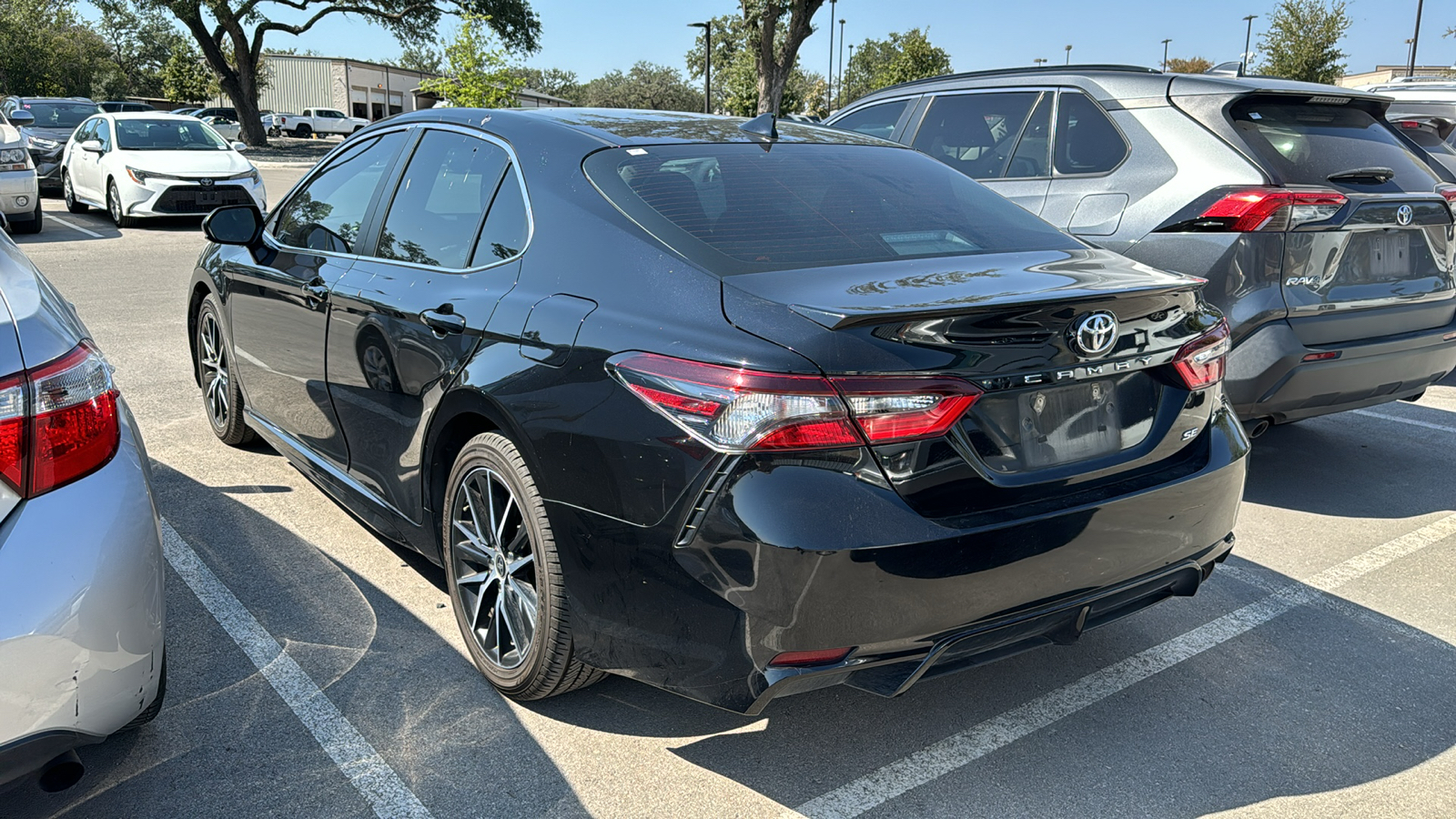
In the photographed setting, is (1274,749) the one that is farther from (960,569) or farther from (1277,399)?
(1277,399)

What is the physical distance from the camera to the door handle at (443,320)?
10.0 ft

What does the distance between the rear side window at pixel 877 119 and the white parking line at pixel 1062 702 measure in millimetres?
3689

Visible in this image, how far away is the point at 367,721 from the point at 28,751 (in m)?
0.94

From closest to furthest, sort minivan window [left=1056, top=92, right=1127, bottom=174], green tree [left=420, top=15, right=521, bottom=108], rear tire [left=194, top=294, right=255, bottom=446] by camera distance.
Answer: rear tire [left=194, top=294, right=255, bottom=446], minivan window [left=1056, top=92, right=1127, bottom=174], green tree [left=420, top=15, right=521, bottom=108]

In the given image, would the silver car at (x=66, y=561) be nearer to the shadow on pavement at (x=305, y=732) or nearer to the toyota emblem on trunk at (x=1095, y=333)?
the shadow on pavement at (x=305, y=732)

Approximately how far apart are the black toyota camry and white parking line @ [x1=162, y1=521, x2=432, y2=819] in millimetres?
417

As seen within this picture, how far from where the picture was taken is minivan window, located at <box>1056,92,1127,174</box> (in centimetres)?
526

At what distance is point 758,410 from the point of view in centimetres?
228

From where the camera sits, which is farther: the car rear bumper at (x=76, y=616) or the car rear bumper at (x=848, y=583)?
the car rear bumper at (x=848, y=583)

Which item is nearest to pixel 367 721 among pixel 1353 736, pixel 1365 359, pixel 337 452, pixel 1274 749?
pixel 337 452

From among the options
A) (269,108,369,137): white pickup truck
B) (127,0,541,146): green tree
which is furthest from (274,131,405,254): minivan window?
(269,108,369,137): white pickup truck

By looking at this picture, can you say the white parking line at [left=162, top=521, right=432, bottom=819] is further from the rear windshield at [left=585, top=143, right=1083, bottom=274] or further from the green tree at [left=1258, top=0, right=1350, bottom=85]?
the green tree at [left=1258, top=0, right=1350, bottom=85]

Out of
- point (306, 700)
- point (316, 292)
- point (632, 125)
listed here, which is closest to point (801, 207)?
point (632, 125)

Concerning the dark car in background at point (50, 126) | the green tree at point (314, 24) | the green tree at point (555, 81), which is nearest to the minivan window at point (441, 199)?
the dark car in background at point (50, 126)
